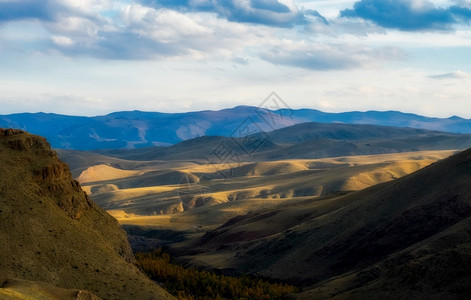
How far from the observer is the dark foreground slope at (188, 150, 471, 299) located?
1694cm

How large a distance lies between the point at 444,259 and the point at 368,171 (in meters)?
57.0

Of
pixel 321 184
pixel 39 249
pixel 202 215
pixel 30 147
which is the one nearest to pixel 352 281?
pixel 39 249

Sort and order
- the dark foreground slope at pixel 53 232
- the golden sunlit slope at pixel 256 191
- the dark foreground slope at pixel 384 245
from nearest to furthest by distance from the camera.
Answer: the dark foreground slope at pixel 53 232
the dark foreground slope at pixel 384 245
the golden sunlit slope at pixel 256 191

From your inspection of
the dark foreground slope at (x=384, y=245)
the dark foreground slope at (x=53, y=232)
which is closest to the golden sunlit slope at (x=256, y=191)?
the dark foreground slope at (x=384, y=245)

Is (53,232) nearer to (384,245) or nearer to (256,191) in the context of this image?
(384,245)

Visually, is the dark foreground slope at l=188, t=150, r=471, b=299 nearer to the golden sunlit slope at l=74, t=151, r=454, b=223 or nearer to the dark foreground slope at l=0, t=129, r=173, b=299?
the dark foreground slope at l=0, t=129, r=173, b=299

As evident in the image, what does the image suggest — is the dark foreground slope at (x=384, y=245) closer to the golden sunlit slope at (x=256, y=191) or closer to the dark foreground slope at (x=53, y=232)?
the dark foreground slope at (x=53, y=232)

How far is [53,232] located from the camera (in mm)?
17594

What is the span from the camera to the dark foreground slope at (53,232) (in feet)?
52.8

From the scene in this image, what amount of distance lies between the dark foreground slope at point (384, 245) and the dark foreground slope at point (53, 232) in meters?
7.05

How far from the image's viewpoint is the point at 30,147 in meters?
20.7

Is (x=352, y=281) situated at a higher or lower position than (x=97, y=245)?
lower

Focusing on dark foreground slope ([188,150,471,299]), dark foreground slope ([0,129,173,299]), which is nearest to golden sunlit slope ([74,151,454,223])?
dark foreground slope ([188,150,471,299])

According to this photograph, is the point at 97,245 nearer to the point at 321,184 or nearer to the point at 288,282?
the point at 288,282
